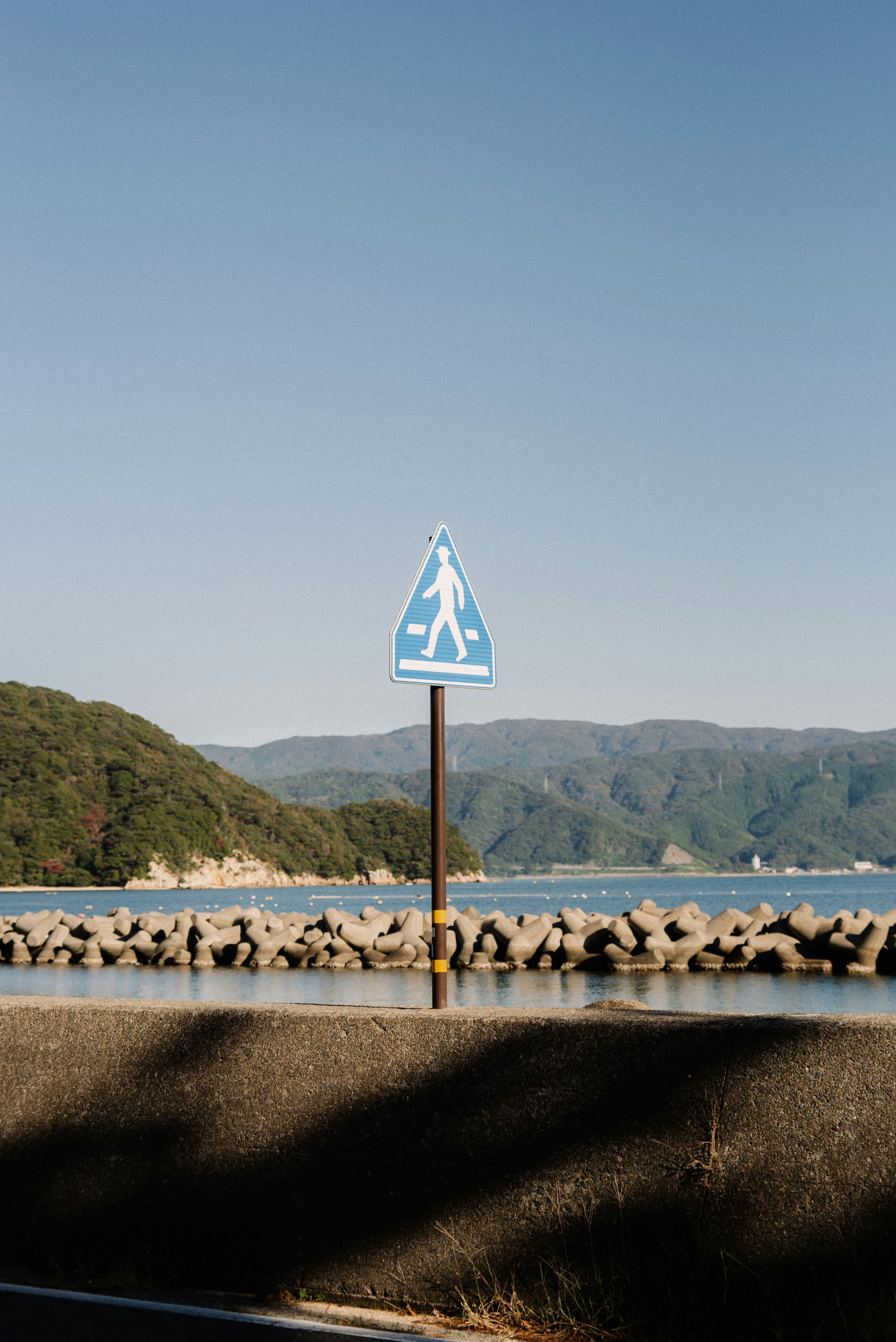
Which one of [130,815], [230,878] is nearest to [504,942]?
[130,815]

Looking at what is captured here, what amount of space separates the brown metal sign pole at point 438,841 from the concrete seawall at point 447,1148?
3.40ft

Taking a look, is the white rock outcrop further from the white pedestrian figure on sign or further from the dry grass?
the dry grass

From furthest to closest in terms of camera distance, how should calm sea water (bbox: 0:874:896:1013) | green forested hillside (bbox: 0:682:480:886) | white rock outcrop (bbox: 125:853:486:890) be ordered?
white rock outcrop (bbox: 125:853:486:890), green forested hillside (bbox: 0:682:480:886), calm sea water (bbox: 0:874:896:1013)

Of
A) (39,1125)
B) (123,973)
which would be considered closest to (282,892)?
(123,973)

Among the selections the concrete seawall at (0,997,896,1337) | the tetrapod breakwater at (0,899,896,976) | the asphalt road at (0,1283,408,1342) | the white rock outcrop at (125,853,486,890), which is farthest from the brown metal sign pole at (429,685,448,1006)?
the white rock outcrop at (125,853,486,890)

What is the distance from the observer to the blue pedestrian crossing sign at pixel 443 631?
6262mm

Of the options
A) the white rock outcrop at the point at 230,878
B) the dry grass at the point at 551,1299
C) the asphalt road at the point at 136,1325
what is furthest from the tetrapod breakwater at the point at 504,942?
the white rock outcrop at the point at 230,878

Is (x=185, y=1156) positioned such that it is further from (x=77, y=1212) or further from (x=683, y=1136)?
(x=683, y=1136)

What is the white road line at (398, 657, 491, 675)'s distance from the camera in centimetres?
621

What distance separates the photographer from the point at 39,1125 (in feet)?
17.9

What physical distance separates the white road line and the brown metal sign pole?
0.09m

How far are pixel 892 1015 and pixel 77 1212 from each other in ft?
11.3

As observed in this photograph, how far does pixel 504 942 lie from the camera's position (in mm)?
27703

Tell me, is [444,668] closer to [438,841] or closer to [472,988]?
[438,841]
